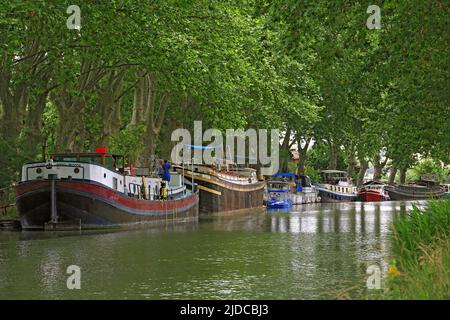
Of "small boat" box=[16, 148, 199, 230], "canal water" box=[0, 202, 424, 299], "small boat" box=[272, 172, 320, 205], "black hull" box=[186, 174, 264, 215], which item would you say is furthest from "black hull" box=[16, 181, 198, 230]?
"small boat" box=[272, 172, 320, 205]

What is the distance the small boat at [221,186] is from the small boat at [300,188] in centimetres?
966

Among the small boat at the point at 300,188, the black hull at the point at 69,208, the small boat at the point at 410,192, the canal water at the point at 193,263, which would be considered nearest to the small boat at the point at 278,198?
the small boat at the point at 300,188

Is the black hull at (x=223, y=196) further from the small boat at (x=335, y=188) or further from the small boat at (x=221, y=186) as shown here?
the small boat at (x=335, y=188)

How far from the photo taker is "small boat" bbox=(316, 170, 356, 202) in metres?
73.8

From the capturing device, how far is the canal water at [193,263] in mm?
13625

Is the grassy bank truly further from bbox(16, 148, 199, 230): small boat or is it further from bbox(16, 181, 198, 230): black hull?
bbox(16, 181, 198, 230): black hull

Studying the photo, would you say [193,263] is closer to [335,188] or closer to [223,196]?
[223,196]

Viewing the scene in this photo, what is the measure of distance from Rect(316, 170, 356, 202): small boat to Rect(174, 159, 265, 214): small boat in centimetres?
1707

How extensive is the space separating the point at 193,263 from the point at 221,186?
98.6 feet

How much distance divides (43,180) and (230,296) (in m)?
17.6

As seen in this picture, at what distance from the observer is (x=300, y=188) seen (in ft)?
224

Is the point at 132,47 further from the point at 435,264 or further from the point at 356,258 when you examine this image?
the point at 435,264

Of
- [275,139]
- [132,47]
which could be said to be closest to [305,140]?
[275,139]
